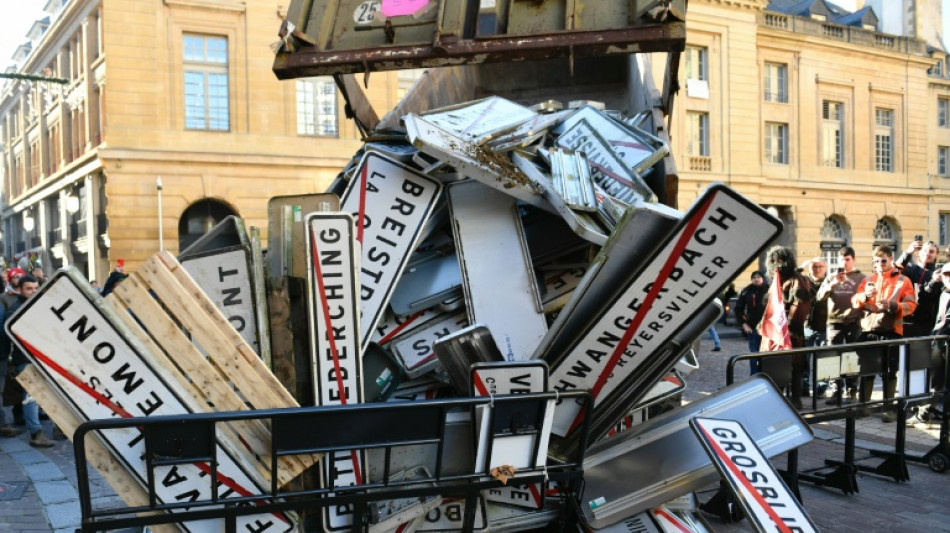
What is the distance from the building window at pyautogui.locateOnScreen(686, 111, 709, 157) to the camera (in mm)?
33094

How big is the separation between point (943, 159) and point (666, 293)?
154ft

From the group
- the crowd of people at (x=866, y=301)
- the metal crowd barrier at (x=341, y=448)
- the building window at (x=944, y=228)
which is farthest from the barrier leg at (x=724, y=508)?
the building window at (x=944, y=228)

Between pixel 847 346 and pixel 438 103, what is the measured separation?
4043 mm

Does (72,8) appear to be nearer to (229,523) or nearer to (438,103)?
(438,103)

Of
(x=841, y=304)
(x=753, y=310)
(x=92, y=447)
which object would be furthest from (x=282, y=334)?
(x=753, y=310)

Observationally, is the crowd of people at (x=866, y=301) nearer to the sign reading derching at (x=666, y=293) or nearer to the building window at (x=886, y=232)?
the sign reading derching at (x=666, y=293)

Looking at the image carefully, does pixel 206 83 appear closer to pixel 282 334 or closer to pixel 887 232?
pixel 282 334

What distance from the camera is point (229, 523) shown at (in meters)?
2.57

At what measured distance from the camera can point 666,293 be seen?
3002 millimetres

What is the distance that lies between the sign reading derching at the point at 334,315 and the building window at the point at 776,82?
119ft

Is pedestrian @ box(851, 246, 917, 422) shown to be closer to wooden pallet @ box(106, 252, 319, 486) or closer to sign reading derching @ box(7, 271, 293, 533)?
wooden pallet @ box(106, 252, 319, 486)

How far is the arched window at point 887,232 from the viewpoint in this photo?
39688 millimetres

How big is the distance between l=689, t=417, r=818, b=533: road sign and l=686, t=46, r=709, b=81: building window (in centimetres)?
3154

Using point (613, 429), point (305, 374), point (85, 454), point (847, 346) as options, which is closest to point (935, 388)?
point (847, 346)
